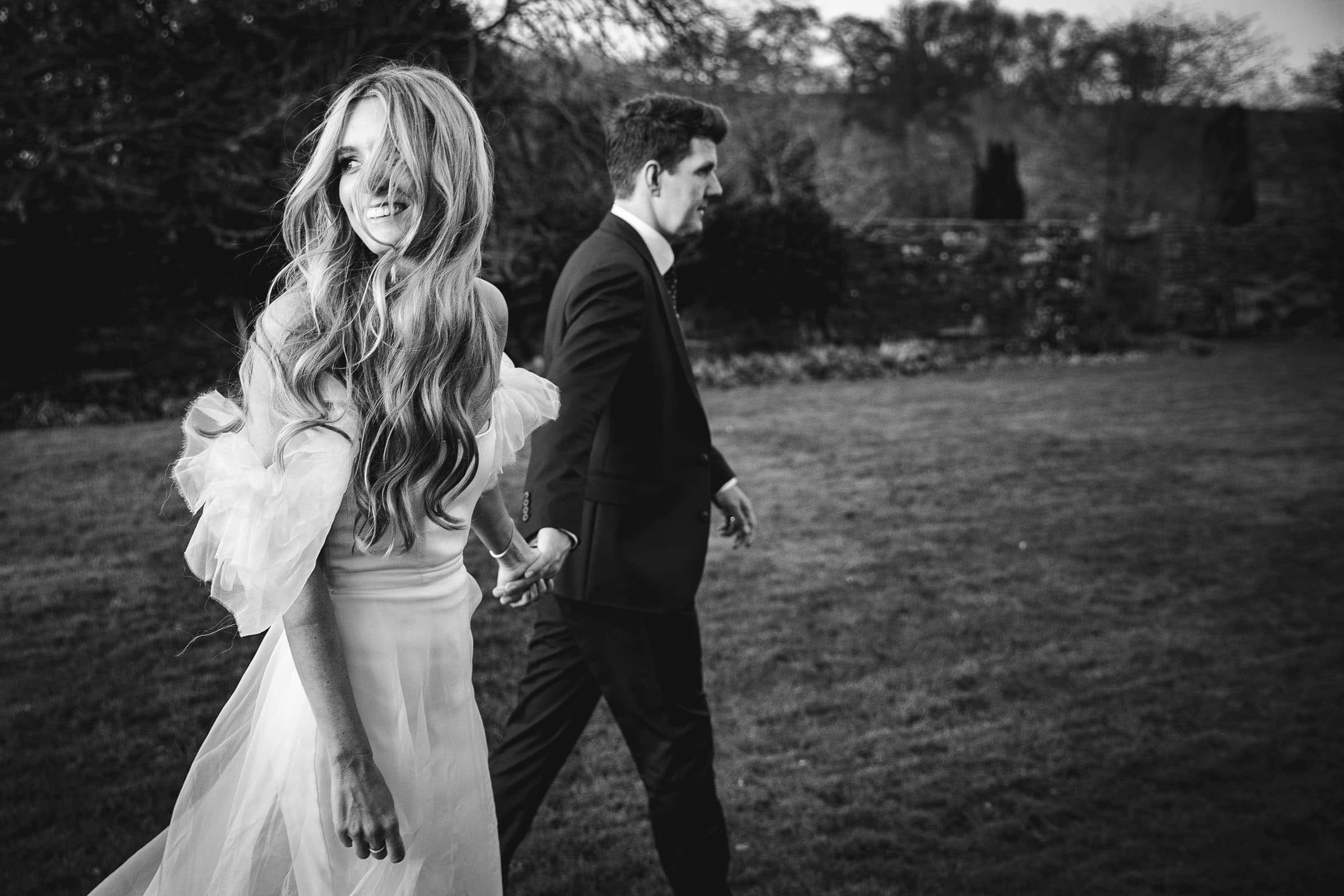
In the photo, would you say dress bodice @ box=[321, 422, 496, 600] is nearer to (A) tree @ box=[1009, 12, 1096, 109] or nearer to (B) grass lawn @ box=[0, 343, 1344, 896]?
(B) grass lawn @ box=[0, 343, 1344, 896]


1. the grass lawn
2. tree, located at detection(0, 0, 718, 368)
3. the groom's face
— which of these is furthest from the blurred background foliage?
the grass lawn

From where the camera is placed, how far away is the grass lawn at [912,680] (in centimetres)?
306

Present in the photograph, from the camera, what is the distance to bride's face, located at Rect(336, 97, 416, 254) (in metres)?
1.53

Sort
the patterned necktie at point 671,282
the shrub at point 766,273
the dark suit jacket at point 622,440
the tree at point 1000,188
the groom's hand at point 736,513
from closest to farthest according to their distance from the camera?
the dark suit jacket at point 622,440 < the patterned necktie at point 671,282 < the groom's hand at point 736,513 < the shrub at point 766,273 < the tree at point 1000,188

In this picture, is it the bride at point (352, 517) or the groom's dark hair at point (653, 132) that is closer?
the bride at point (352, 517)

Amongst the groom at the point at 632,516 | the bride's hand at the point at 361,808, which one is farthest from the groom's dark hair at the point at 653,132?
the bride's hand at the point at 361,808

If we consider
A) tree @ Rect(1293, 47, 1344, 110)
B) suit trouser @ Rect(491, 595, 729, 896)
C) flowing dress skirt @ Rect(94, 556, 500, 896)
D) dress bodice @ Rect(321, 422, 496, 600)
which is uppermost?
tree @ Rect(1293, 47, 1344, 110)

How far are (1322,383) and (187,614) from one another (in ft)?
45.4

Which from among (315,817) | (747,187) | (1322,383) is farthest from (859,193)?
(315,817)

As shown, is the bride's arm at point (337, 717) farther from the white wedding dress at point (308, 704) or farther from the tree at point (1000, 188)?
the tree at point (1000, 188)

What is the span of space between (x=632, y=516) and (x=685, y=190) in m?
0.94

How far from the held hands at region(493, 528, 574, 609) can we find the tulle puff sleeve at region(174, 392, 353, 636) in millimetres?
691

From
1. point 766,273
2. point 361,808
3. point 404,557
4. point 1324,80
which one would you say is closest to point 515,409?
point 404,557

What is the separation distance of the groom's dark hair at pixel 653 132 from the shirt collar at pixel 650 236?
7 centimetres
